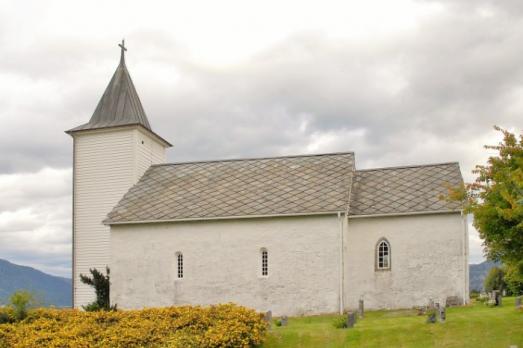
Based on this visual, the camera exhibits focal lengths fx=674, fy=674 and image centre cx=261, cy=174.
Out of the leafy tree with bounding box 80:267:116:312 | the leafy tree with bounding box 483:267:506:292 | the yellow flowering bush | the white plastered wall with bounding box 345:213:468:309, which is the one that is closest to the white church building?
the white plastered wall with bounding box 345:213:468:309

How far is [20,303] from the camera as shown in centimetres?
2392

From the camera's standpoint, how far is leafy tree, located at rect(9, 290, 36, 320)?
2381 centimetres

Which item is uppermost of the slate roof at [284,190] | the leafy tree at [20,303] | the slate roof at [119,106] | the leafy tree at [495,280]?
the slate roof at [119,106]

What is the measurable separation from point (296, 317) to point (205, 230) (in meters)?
5.85

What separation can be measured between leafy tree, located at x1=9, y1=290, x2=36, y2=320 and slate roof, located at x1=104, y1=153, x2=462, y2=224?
8495 millimetres

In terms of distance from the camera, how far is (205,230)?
31.3 meters

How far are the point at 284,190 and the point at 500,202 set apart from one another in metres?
13.5

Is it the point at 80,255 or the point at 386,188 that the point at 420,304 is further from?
the point at 80,255

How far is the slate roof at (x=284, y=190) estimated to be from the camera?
30.7 m

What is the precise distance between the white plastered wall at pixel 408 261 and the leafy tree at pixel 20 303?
13.8 m

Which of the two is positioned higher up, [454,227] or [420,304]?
[454,227]

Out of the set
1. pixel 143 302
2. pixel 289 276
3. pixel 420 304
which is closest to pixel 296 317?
pixel 289 276

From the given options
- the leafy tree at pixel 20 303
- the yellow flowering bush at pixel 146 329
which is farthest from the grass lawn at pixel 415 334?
the leafy tree at pixel 20 303

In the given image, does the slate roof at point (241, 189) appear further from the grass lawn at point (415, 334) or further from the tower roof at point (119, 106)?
the grass lawn at point (415, 334)
